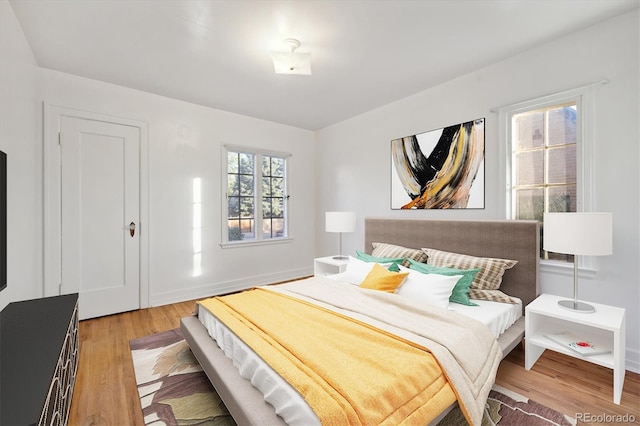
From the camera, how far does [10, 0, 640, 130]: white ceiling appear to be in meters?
2.04

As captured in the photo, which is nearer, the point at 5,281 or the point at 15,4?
the point at 5,281

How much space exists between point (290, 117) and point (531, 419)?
4170mm

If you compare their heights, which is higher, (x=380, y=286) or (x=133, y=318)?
(x=380, y=286)

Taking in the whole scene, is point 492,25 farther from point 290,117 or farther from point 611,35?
point 290,117

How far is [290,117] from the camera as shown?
4.43 m

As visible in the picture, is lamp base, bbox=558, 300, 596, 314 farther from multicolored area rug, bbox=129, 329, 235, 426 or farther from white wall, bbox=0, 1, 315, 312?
white wall, bbox=0, 1, 315, 312

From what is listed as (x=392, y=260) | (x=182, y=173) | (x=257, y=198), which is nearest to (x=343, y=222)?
(x=392, y=260)

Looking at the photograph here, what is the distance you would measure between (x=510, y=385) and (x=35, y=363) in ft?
8.85

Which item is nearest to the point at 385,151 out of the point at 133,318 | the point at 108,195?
the point at 108,195

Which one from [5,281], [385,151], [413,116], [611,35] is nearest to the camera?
[5,281]

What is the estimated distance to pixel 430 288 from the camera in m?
2.27

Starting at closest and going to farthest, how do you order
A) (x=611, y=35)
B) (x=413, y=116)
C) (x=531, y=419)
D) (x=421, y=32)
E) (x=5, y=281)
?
(x=531, y=419), (x=5, y=281), (x=611, y=35), (x=421, y=32), (x=413, y=116)

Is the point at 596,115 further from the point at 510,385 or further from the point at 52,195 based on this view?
the point at 52,195

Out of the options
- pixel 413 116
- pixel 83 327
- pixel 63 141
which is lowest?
pixel 83 327
